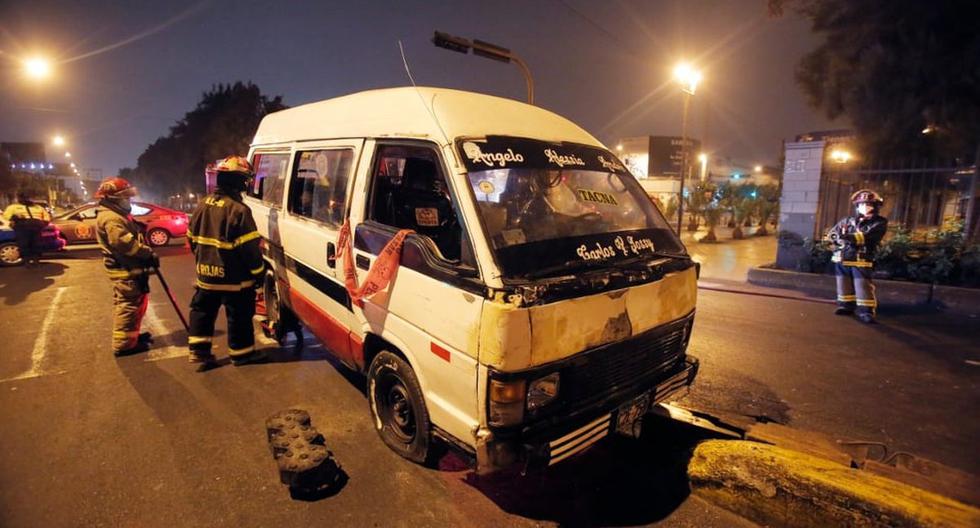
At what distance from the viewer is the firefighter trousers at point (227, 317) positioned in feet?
15.0

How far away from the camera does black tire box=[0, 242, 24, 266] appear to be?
10409 millimetres

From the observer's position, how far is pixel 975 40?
38.9 ft

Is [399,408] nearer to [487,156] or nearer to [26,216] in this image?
[487,156]

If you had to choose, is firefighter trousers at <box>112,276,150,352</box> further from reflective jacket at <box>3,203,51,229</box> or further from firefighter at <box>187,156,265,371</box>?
reflective jacket at <box>3,203,51,229</box>

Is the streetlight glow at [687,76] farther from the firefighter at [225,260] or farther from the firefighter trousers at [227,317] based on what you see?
the firefighter trousers at [227,317]

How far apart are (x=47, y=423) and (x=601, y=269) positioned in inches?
169

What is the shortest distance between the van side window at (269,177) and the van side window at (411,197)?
5.82 ft

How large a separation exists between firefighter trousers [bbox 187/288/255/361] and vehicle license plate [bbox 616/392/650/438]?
3.71 meters

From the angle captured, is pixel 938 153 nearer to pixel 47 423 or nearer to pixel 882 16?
pixel 882 16

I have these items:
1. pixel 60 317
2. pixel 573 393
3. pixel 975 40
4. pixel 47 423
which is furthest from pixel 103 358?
pixel 975 40

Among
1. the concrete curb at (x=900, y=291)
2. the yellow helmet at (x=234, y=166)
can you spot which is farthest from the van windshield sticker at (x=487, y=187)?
the concrete curb at (x=900, y=291)

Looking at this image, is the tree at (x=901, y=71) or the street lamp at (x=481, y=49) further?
the tree at (x=901, y=71)

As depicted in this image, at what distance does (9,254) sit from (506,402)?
1340cm

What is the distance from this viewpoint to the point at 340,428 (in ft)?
12.0
